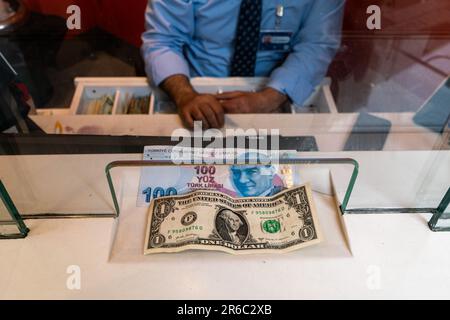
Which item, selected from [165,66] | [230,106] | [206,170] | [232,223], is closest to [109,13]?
[165,66]

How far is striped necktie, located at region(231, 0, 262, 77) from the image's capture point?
40.9 inches

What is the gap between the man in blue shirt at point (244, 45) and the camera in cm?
104

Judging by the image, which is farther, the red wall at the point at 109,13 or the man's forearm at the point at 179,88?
the red wall at the point at 109,13

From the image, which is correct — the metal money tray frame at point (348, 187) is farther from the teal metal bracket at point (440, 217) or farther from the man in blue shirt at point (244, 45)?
the man in blue shirt at point (244, 45)

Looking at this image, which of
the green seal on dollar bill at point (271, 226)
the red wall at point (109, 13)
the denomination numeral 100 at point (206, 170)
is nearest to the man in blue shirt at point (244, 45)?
the red wall at point (109, 13)

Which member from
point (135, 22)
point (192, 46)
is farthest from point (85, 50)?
point (192, 46)

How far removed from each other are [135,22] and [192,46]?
0.91 ft

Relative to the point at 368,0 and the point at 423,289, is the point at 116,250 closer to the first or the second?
the point at 423,289

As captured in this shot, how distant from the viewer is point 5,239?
0.62 meters

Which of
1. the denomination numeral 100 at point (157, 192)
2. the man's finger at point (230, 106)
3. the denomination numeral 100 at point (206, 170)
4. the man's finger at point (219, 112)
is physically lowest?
the man's finger at point (230, 106)

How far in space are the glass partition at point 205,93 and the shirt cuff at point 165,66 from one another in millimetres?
16

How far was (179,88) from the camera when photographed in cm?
105

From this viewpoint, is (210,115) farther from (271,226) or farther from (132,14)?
(132,14)

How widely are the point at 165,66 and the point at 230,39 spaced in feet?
0.67
